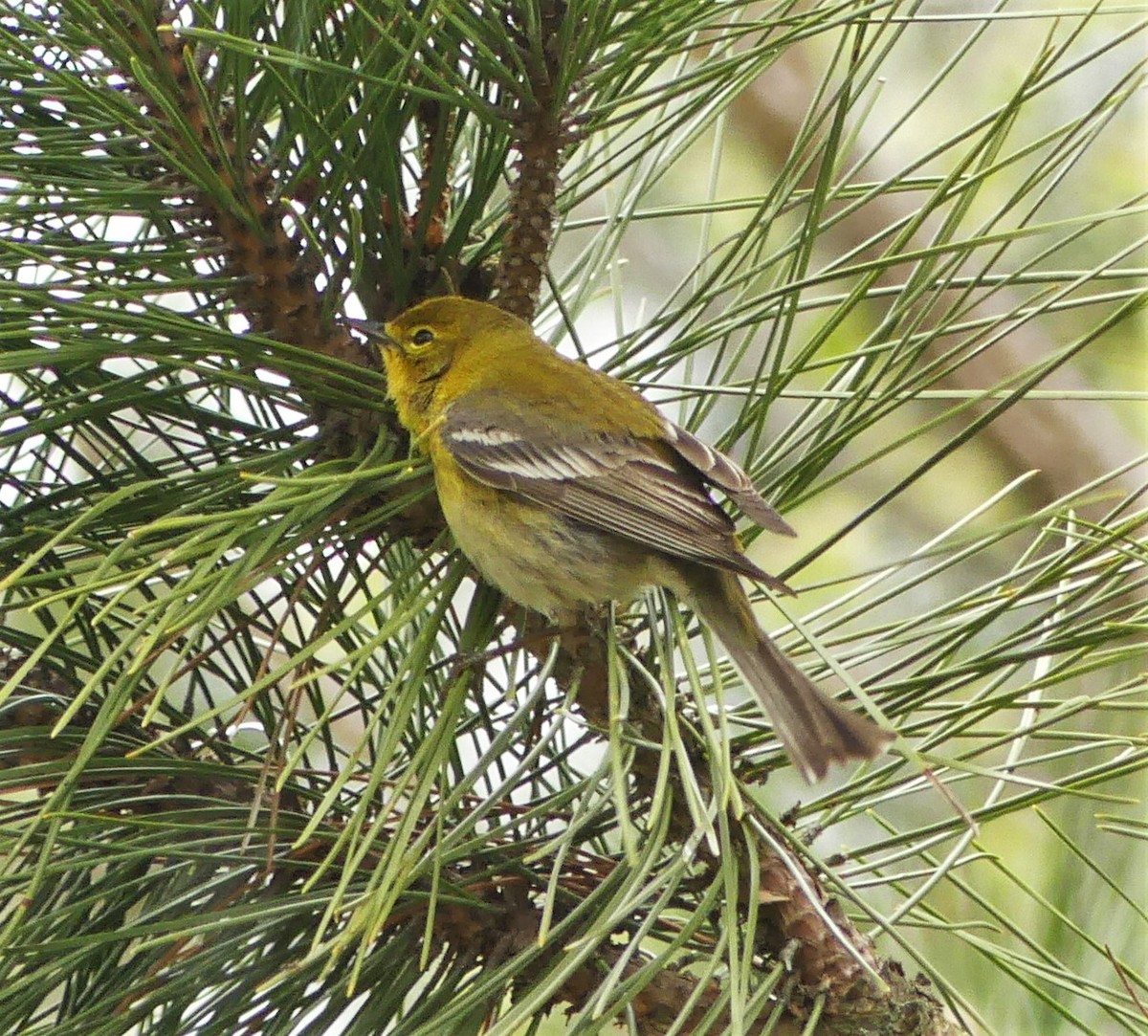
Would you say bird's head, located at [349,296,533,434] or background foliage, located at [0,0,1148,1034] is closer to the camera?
background foliage, located at [0,0,1148,1034]

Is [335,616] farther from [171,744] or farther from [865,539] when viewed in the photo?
[865,539]

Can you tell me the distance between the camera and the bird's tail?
46.8 inches

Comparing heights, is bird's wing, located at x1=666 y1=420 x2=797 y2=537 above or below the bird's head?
below

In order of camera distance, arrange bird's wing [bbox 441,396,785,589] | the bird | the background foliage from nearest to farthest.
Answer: the background foliage → the bird → bird's wing [bbox 441,396,785,589]

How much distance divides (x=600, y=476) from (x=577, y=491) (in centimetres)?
4

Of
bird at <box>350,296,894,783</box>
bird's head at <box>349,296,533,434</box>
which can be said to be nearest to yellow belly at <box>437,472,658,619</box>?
bird at <box>350,296,894,783</box>

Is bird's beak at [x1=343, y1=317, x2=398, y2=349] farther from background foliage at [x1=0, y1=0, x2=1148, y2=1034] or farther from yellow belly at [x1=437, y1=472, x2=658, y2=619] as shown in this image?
yellow belly at [x1=437, y1=472, x2=658, y2=619]

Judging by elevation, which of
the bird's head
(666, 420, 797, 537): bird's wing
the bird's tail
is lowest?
the bird's tail

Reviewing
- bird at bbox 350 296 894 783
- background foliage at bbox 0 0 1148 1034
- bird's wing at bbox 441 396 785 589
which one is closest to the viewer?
background foliage at bbox 0 0 1148 1034

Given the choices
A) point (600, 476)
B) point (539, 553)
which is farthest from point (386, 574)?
point (600, 476)

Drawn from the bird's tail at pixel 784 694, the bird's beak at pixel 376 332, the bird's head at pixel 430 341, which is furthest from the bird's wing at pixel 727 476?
the bird's beak at pixel 376 332

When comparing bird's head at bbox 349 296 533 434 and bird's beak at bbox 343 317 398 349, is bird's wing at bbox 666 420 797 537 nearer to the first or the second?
bird's head at bbox 349 296 533 434

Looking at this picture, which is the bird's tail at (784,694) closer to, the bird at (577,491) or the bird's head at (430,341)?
the bird at (577,491)

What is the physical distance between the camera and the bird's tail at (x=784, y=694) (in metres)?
1.19
